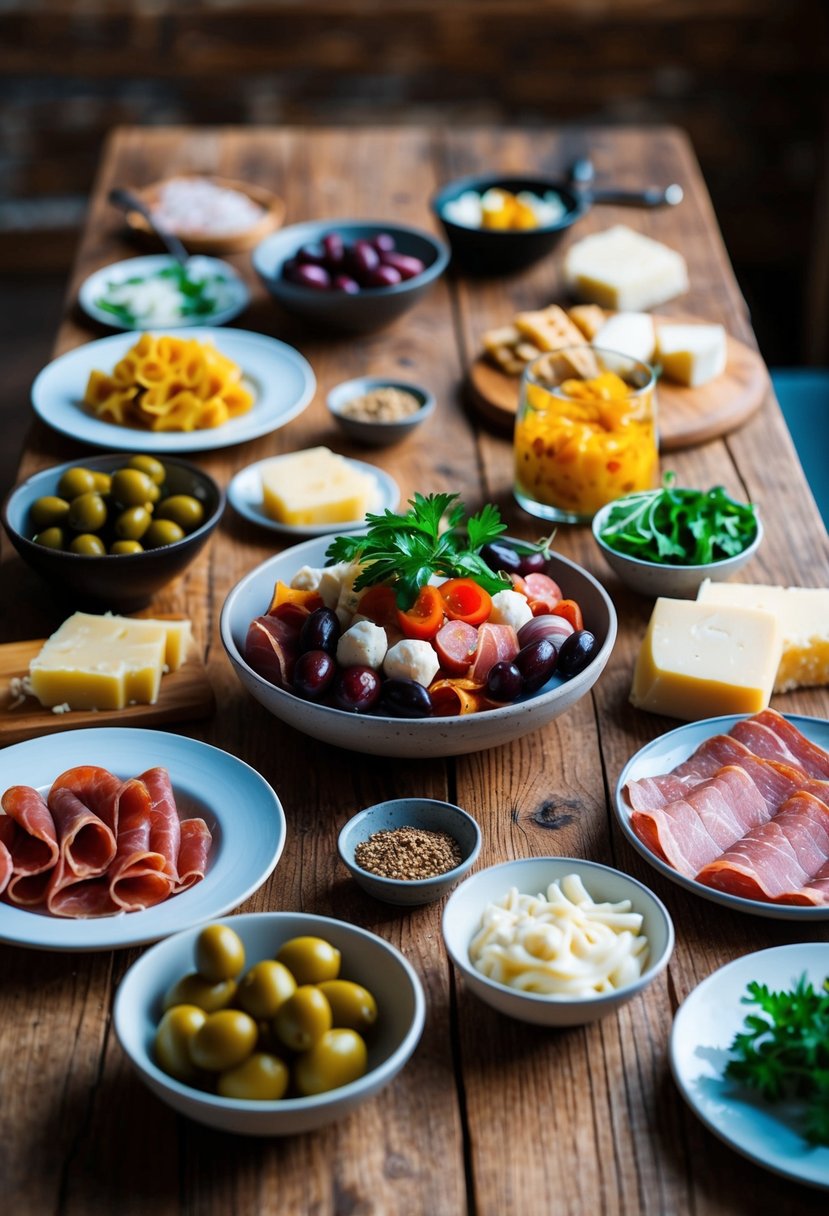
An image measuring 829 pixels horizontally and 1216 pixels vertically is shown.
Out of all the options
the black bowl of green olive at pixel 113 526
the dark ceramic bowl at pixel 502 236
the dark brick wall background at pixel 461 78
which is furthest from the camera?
the dark brick wall background at pixel 461 78

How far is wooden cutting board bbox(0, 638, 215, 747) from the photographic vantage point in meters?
1.59

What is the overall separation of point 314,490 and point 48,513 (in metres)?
0.41

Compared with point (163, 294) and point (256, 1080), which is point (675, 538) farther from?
point (163, 294)

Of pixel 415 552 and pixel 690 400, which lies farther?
pixel 690 400

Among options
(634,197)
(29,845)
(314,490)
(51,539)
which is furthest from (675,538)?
(634,197)

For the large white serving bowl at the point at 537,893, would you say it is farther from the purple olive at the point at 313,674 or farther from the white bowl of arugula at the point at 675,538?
the white bowl of arugula at the point at 675,538

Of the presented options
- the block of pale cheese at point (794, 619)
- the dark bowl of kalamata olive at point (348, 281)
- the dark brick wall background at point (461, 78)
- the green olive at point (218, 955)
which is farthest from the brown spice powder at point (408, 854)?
the dark brick wall background at point (461, 78)

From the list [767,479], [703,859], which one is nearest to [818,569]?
[767,479]

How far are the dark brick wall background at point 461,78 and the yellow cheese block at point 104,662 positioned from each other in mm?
3820

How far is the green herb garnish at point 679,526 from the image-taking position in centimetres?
187

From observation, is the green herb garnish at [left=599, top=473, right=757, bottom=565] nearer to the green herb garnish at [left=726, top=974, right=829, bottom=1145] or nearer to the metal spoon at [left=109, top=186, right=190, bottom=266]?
the green herb garnish at [left=726, top=974, right=829, bottom=1145]

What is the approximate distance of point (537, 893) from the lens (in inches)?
50.3

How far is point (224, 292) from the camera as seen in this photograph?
2721mm

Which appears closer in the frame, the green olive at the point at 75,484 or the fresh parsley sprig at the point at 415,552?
the fresh parsley sprig at the point at 415,552
